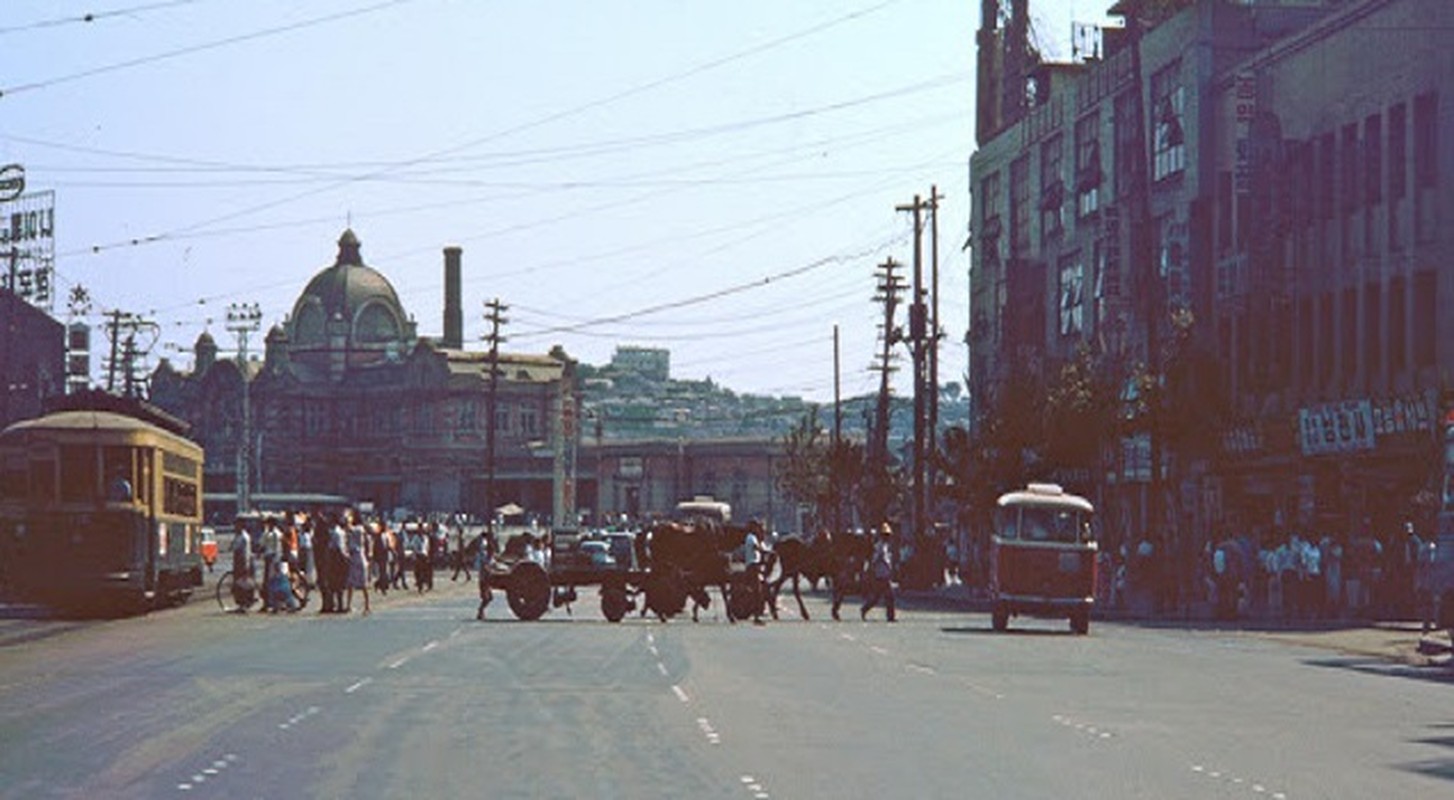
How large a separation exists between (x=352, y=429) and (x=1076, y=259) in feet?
375

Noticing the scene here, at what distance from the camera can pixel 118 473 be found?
44312mm

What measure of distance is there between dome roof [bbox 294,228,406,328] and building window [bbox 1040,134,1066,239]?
371ft

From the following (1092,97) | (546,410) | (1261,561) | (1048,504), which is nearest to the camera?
(1048,504)

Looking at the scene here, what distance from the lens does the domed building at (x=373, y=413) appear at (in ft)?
595

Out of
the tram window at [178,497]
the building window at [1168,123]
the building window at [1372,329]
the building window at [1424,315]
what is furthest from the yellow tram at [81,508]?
the building window at [1168,123]

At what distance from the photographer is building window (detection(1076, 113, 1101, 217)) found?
253 feet

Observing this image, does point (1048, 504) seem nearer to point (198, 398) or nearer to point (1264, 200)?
point (1264, 200)

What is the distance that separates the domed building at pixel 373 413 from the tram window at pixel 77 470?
133 metres

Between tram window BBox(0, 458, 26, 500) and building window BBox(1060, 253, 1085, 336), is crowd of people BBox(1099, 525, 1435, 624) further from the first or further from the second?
building window BBox(1060, 253, 1085, 336)

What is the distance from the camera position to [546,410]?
7343 inches

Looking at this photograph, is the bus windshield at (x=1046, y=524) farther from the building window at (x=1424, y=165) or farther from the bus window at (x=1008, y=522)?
the building window at (x=1424, y=165)

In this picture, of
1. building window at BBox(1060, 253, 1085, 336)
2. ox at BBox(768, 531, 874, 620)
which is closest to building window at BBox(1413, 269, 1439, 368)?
ox at BBox(768, 531, 874, 620)

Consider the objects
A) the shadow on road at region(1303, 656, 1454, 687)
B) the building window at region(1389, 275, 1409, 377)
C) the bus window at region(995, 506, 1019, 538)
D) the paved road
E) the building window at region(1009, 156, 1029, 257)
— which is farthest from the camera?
the building window at region(1009, 156, 1029, 257)

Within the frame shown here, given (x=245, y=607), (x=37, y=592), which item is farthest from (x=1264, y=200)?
(x=37, y=592)
